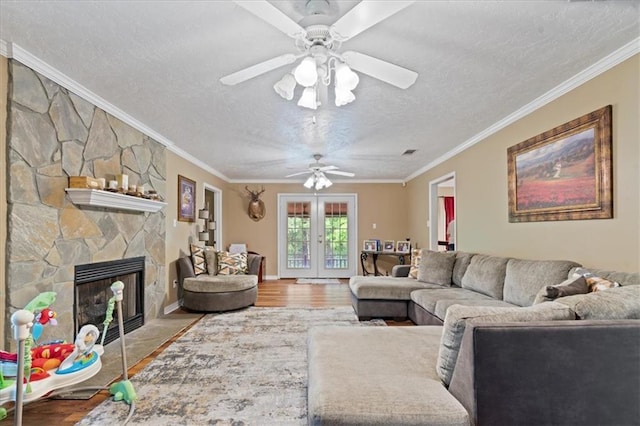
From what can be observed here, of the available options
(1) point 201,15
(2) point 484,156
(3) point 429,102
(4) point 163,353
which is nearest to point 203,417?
(4) point 163,353

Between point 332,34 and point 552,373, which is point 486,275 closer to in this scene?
point 552,373

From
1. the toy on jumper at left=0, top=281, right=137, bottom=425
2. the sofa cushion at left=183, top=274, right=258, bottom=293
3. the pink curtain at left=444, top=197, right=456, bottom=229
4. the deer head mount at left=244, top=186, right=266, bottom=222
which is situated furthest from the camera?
the pink curtain at left=444, top=197, right=456, bottom=229

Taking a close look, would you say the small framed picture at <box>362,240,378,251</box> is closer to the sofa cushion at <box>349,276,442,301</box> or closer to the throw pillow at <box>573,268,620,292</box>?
the sofa cushion at <box>349,276,442,301</box>

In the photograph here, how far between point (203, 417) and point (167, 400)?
378 mm

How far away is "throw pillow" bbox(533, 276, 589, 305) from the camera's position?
2049 mm

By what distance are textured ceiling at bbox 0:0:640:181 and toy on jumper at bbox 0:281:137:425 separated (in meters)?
1.61

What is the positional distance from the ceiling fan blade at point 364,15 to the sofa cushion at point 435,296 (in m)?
2.66

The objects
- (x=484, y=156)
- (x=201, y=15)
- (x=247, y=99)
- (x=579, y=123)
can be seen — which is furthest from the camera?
(x=484, y=156)

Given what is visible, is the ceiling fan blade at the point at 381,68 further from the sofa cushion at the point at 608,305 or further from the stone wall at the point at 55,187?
the stone wall at the point at 55,187

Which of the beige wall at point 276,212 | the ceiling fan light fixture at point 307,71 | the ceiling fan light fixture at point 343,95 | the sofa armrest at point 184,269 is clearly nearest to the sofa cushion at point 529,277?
the ceiling fan light fixture at point 343,95

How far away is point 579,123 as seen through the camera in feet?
8.81

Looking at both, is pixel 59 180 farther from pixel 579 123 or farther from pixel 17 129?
pixel 579 123

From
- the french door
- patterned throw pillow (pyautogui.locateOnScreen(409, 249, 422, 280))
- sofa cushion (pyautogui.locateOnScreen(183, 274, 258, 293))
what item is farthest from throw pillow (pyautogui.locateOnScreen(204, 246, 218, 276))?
patterned throw pillow (pyautogui.locateOnScreen(409, 249, 422, 280))

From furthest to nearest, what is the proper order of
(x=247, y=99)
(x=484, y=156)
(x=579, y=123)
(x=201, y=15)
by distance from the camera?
(x=484, y=156), (x=247, y=99), (x=579, y=123), (x=201, y=15)
